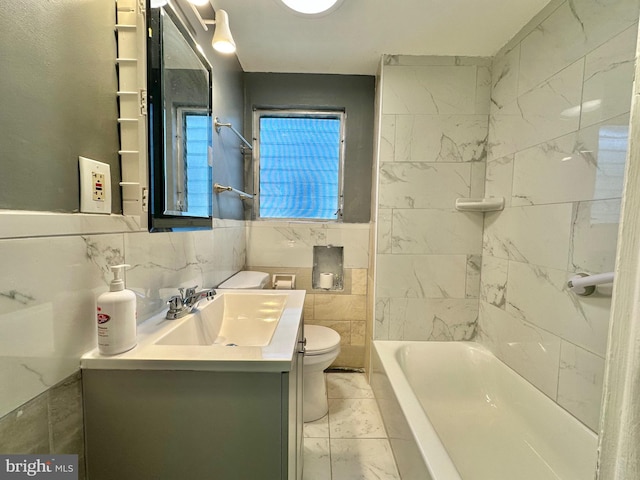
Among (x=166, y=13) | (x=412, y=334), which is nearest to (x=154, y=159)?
(x=166, y=13)

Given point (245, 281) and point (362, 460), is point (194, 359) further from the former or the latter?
point (362, 460)

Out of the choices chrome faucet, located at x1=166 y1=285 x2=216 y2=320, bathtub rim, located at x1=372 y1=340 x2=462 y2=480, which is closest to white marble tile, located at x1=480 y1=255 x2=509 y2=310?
bathtub rim, located at x1=372 y1=340 x2=462 y2=480

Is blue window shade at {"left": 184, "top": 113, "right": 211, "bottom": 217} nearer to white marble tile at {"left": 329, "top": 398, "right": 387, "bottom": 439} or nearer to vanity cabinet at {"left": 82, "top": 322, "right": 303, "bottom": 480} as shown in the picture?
vanity cabinet at {"left": 82, "top": 322, "right": 303, "bottom": 480}

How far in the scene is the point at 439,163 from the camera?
6.29 ft

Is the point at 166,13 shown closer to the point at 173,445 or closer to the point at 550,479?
the point at 173,445

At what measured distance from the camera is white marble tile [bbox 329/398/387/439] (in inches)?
65.8

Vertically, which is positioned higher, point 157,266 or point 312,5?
point 312,5

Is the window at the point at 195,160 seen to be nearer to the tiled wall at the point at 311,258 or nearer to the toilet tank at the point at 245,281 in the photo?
the toilet tank at the point at 245,281

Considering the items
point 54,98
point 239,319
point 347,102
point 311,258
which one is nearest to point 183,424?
point 239,319

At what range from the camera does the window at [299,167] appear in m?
2.33

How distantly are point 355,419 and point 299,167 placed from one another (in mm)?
1855

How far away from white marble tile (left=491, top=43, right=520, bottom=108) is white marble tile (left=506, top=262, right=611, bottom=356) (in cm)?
100

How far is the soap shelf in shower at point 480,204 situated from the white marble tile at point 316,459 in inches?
65.0

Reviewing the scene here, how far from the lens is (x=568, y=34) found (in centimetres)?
128
